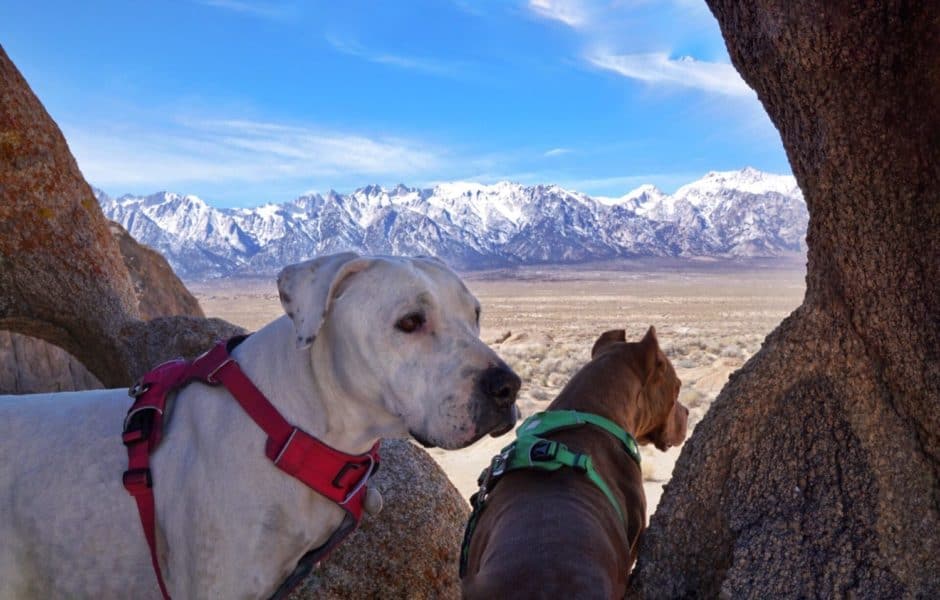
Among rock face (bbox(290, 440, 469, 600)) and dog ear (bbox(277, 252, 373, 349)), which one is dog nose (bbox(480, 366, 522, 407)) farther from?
rock face (bbox(290, 440, 469, 600))

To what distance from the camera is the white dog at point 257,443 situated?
2.69 meters

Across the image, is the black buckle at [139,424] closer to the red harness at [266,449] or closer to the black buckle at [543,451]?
the red harness at [266,449]

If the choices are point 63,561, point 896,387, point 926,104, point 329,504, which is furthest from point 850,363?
point 63,561

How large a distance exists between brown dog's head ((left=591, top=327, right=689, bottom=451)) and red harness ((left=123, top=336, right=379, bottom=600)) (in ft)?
5.61

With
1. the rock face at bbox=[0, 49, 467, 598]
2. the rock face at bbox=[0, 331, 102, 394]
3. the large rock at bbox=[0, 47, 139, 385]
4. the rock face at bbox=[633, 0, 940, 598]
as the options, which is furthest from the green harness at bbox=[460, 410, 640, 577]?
the rock face at bbox=[0, 331, 102, 394]

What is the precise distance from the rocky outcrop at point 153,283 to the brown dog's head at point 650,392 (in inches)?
252

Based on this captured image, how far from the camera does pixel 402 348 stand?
2.75 metres

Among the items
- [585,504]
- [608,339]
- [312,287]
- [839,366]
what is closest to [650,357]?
[608,339]

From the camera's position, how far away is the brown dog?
2.66 m

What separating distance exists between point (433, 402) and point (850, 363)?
1749 mm

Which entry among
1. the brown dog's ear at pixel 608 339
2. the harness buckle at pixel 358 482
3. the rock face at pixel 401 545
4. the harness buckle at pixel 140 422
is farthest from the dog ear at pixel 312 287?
the brown dog's ear at pixel 608 339

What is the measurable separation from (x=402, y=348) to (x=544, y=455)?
874 millimetres

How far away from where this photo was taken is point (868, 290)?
3.03 metres

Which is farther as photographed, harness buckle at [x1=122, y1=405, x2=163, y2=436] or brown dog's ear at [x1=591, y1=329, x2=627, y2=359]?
brown dog's ear at [x1=591, y1=329, x2=627, y2=359]
